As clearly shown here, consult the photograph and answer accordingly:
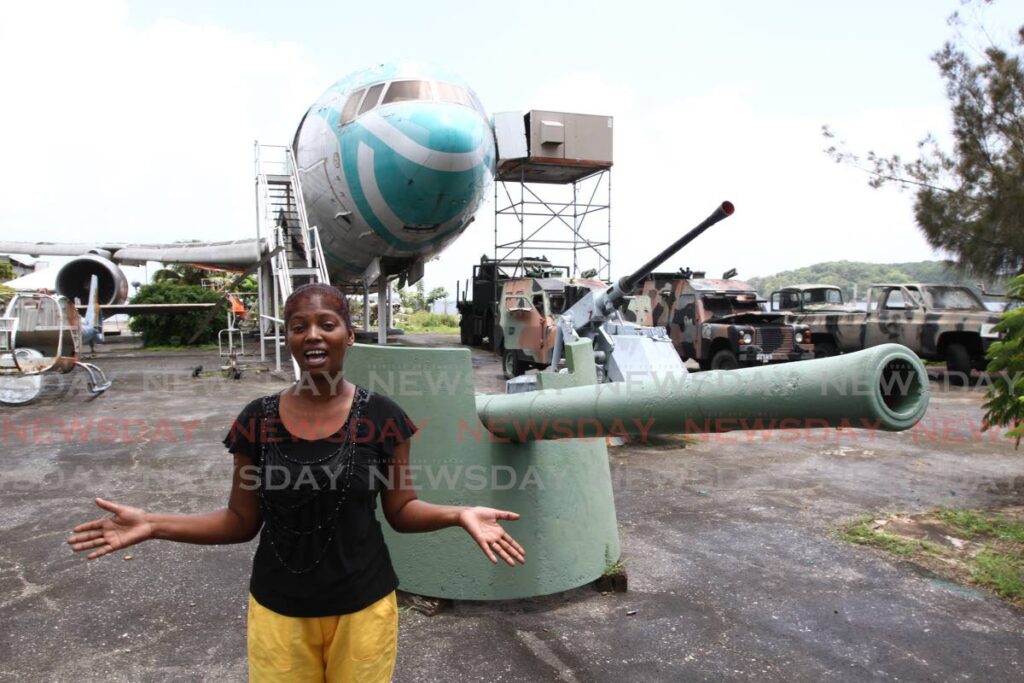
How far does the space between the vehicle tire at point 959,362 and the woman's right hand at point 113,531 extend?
12854mm

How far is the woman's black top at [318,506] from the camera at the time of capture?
168 cm

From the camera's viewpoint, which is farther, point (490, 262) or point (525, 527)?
point (490, 262)

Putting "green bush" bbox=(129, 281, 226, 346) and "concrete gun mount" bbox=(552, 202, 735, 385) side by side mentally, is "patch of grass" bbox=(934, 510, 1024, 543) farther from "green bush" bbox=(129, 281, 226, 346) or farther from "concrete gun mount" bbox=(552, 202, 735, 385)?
"green bush" bbox=(129, 281, 226, 346)

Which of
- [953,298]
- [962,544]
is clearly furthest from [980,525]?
[953,298]

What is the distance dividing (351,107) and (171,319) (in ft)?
40.2

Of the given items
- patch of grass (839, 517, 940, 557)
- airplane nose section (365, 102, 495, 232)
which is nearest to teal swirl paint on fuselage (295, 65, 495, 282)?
airplane nose section (365, 102, 495, 232)

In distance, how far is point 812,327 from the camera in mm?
14016

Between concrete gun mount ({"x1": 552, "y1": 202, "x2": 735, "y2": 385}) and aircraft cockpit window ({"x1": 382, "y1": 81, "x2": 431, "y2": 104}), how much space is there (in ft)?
11.8

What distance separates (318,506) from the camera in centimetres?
169

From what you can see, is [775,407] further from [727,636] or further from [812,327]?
[812,327]

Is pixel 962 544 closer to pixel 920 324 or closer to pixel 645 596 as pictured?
pixel 645 596

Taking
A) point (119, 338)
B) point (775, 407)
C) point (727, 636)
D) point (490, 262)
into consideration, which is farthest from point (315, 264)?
point (119, 338)

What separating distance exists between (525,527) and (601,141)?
16950 millimetres

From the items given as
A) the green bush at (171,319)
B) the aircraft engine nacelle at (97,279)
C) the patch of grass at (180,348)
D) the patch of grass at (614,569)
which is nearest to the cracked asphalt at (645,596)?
the patch of grass at (614,569)
